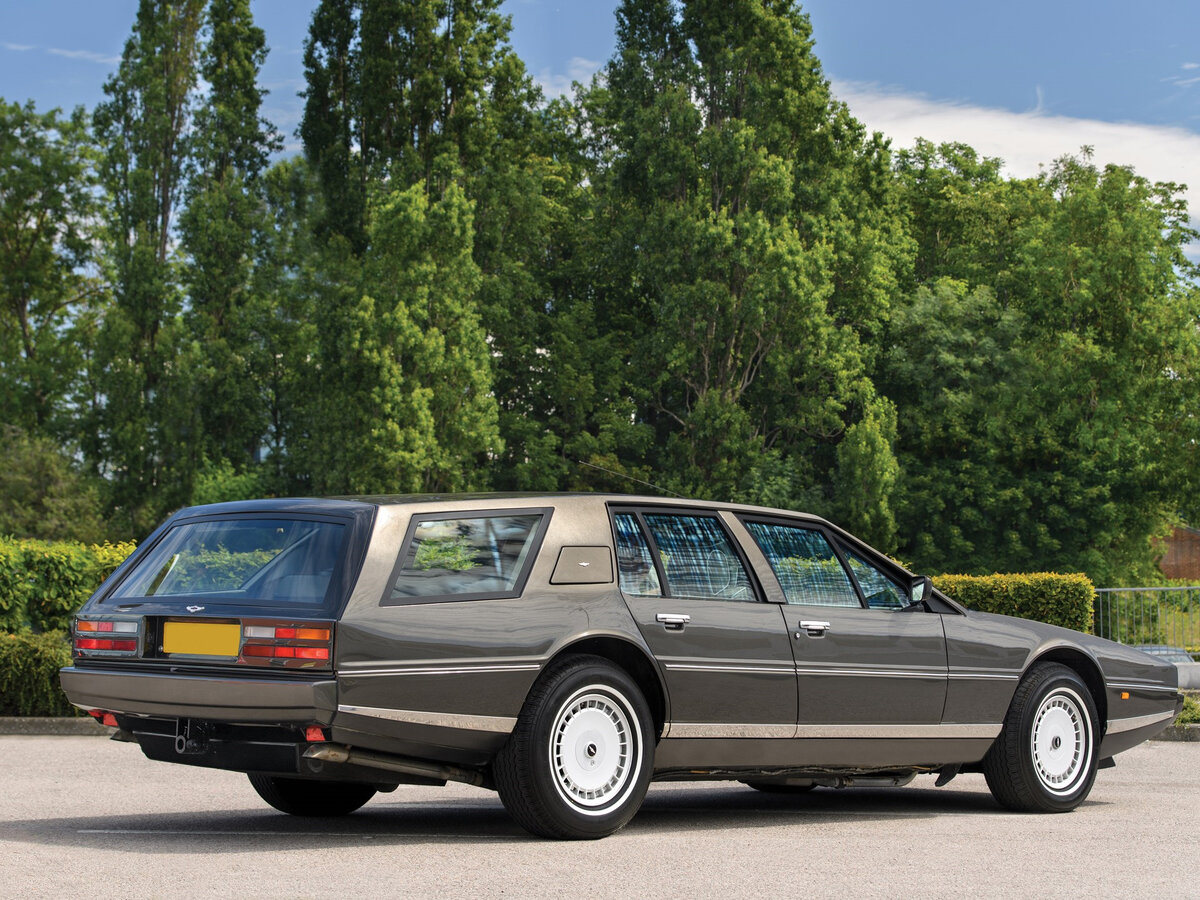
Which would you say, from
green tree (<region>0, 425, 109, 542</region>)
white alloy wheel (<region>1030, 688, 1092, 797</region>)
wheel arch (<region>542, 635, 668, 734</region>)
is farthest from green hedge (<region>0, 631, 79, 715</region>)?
green tree (<region>0, 425, 109, 542</region>)

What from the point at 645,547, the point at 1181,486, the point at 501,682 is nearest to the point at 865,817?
the point at 645,547

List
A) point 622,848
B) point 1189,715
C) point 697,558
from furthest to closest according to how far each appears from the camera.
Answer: point 1189,715
point 697,558
point 622,848

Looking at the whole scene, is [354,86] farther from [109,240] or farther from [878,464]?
[878,464]

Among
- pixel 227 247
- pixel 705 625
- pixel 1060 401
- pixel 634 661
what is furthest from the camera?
pixel 227 247

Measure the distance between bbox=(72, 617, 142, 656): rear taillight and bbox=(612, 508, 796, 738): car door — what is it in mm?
2269

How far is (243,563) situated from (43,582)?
11.4m

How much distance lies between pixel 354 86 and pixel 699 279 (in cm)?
1540

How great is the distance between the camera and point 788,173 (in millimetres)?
46062

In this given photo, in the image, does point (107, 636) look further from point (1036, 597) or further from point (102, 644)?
point (1036, 597)

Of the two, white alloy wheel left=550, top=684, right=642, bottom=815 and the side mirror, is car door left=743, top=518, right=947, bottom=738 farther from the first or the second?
white alloy wheel left=550, top=684, right=642, bottom=815

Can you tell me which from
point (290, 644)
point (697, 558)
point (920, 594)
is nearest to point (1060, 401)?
point (920, 594)

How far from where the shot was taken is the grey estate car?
626cm

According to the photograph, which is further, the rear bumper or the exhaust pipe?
the exhaust pipe

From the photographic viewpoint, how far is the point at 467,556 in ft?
22.1
